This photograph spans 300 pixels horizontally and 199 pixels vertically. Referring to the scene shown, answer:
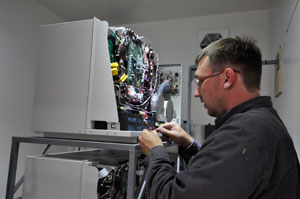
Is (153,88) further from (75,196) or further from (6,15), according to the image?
(6,15)

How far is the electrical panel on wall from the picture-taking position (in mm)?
1383

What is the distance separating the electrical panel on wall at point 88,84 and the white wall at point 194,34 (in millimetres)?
2029

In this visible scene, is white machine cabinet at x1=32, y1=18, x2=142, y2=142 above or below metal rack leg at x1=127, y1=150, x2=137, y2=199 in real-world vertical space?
above

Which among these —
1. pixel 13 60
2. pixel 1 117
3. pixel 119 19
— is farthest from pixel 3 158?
pixel 119 19

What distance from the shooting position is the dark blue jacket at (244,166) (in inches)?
26.5

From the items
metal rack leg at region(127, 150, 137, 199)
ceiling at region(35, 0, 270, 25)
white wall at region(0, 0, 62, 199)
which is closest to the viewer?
metal rack leg at region(127, 150, 137, 199)

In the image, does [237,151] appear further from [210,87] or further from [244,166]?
[210,87]

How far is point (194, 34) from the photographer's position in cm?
372

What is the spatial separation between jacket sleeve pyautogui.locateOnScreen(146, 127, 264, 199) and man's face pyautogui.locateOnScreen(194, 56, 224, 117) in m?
0.20

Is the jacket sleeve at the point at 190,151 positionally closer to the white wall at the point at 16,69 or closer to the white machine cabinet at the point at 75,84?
the white machine cabinet at the point at 75,84

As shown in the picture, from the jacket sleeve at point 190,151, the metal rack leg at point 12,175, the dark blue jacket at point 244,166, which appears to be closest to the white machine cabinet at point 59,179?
the metal rack leg at point 12,175

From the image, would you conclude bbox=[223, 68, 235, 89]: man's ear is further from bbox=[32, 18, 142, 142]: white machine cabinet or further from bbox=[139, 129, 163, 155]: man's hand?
bbox=[32, 18, 142, 142]: white machine cabinet

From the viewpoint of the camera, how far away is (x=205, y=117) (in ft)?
11.5

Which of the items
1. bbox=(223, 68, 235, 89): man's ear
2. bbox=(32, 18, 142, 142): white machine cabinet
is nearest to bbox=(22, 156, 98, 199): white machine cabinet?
bbox=(32, 18, 142, 142): white machine cabinet
